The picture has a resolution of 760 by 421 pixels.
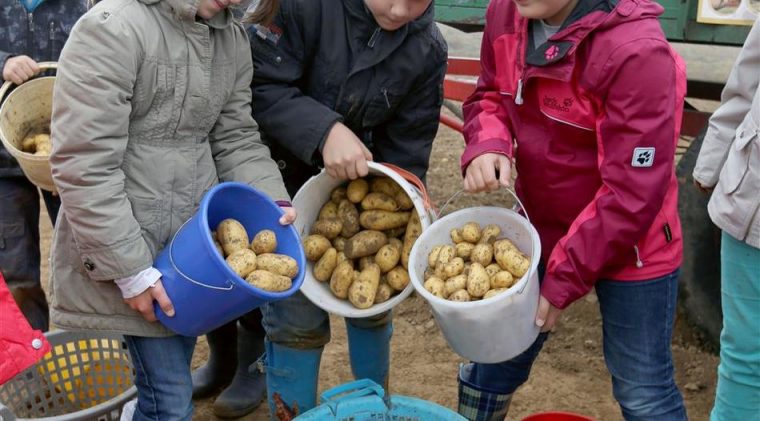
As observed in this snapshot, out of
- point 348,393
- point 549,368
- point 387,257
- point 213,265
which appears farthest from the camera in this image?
point 549,368

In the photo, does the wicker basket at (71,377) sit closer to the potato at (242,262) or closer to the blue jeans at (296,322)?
the blue jeans at (296,322)

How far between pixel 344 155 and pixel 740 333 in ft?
3.49

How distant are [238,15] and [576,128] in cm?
94

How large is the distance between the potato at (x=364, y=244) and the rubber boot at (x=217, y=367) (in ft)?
2.72

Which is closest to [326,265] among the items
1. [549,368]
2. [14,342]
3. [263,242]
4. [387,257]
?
[387,257]

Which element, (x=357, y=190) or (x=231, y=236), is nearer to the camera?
(x=231, y=236)

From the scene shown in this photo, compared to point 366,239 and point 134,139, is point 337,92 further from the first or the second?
point 134,139

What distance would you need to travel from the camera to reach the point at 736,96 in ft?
7.26

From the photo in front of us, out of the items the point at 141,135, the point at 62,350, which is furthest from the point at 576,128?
the point at 62,350

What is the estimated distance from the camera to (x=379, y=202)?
2.29 m

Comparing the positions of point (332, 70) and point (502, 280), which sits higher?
point (332, 70)

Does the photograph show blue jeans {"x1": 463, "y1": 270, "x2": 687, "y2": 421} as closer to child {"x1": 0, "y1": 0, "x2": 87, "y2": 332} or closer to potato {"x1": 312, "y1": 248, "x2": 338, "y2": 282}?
potato {"x1": 312, "y1": 248, "x2": 338, "y2": 282}

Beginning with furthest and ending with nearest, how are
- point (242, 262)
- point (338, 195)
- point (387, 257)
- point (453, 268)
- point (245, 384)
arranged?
point (245, 384)
point (338, 195)
point (387, 257)
point (453, 268)
point (242, 262)

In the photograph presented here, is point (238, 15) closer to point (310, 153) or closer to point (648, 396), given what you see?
point (310, 153)
